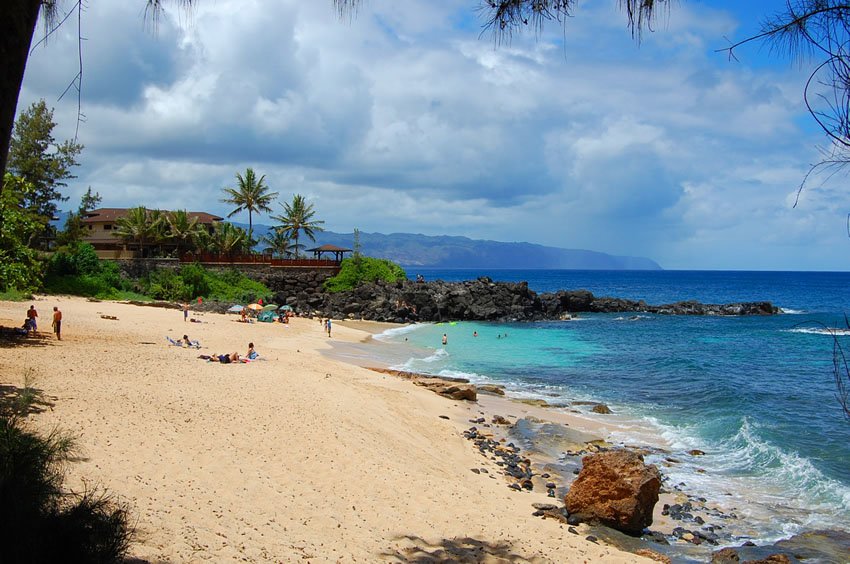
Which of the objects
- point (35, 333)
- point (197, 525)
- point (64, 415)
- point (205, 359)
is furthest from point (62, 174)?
point (197, 525)

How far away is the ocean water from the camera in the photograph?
13094mm

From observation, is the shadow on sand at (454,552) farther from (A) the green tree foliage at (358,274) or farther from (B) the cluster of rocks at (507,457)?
(A) the green tree foliage at (358,274)

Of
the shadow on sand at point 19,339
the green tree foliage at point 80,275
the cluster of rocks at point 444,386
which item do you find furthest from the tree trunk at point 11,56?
the green tree foliage at point 80,275

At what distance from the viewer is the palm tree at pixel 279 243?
6200cm

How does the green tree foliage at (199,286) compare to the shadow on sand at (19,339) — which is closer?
the shadow on sand at (19,339)

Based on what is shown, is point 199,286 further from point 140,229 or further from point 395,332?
point 395,332

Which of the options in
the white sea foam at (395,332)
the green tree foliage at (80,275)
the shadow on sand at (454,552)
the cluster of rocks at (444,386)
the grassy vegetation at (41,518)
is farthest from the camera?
the white sea foam at (395,332)

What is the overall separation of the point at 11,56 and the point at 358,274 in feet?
175

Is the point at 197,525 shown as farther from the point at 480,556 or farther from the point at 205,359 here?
the point at 205,359

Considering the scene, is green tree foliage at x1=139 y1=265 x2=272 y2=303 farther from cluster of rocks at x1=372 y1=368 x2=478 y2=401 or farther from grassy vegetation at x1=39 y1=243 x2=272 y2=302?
cluster of rocks at x1=372 y1=368 x2=478 y2=401

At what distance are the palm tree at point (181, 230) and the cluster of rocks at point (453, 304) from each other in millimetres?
10069

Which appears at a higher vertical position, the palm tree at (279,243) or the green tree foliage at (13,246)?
the palm tree at (279,243)

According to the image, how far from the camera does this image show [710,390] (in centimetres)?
2345

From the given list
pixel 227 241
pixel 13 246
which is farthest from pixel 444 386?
pixel 227 241
